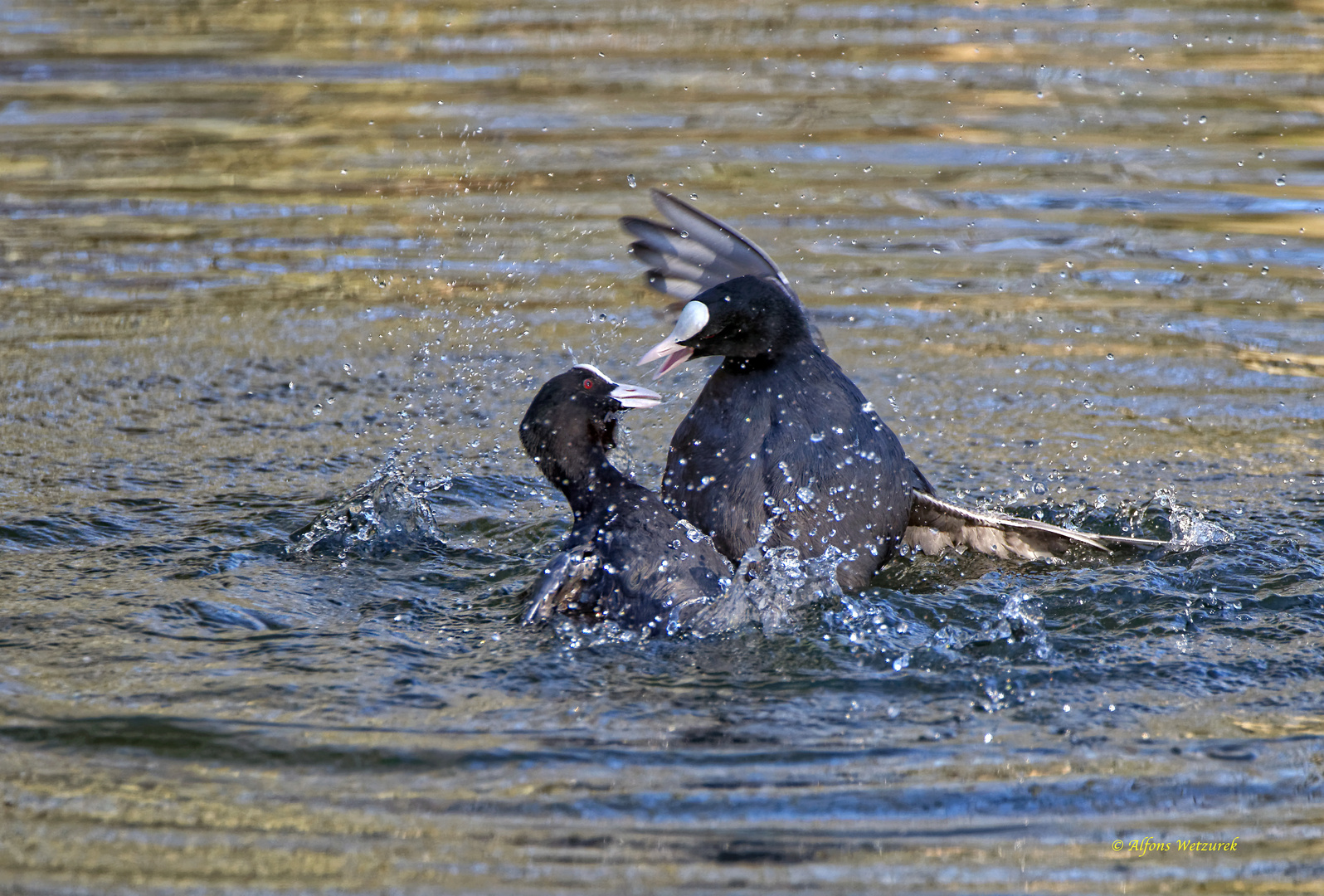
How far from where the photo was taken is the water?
290 cm

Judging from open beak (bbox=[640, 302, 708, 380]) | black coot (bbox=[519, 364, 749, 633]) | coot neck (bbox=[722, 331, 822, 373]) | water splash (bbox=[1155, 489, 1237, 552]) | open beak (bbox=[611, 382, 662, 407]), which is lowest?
water splash (bbox=[1155, 489, 1237, 552])

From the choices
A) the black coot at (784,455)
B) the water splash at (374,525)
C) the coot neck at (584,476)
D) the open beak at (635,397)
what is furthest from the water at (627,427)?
the open beak at (635,397)

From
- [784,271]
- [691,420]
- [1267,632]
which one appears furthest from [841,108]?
[1267,632]

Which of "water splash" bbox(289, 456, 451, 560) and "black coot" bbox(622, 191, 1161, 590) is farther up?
"black coot" bbox(622, 191, 1161, 590)

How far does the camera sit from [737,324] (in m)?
4.19

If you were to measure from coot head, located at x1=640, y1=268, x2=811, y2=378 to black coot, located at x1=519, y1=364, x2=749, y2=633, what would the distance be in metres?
0.20

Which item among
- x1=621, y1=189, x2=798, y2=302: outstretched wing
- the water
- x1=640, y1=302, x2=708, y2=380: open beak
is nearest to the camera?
the water

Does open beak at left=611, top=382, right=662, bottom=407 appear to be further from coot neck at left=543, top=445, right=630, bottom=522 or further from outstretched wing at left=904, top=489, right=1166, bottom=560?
outstretched wing at left=904, top=489, right=1166, bottom=560

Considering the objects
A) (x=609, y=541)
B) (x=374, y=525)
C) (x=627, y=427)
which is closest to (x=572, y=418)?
(x=609, y=541)

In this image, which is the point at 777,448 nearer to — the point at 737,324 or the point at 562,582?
the point at 737,324

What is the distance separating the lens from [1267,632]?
3768 mm

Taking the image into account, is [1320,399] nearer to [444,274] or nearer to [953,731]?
[953,731]

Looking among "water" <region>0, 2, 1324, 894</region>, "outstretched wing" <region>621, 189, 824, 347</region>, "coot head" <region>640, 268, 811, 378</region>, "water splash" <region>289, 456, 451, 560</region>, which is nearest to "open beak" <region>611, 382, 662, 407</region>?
"coot head" <region>640, 268, 811, 378</region>

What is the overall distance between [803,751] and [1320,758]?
1002mm
